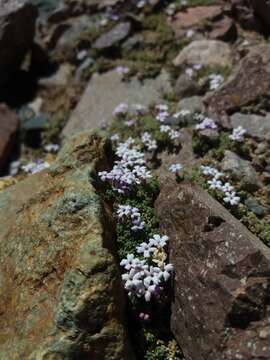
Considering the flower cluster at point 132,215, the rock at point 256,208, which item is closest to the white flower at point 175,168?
the rock at point 256,208

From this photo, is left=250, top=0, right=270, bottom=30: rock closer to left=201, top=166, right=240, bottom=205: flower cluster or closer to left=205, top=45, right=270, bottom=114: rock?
left=205, top=45, right=270, bottom=114: rock

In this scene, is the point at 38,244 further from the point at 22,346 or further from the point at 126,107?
the point at 126,107

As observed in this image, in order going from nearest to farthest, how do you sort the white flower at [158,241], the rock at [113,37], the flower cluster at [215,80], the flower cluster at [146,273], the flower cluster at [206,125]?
the flower cluster at [146,273], the white flower at [158,241], the flower cluster at [206,125], the flower cluster at [215,80], the rock at [113,37]

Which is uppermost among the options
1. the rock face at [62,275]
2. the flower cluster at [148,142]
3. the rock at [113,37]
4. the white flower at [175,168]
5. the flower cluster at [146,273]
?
the rock face at [62,275]

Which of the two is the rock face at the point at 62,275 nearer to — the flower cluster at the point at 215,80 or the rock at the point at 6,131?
the flower cluster at the point at 215,80

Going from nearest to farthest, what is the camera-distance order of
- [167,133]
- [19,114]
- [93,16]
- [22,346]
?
1. [22,346]
2. [167,133]
3. [19,114]
4. [93,16]

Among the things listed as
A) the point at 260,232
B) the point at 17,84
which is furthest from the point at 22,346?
the point at 17,84

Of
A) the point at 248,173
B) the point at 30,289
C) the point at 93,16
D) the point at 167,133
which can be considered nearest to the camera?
the point at 30,289
